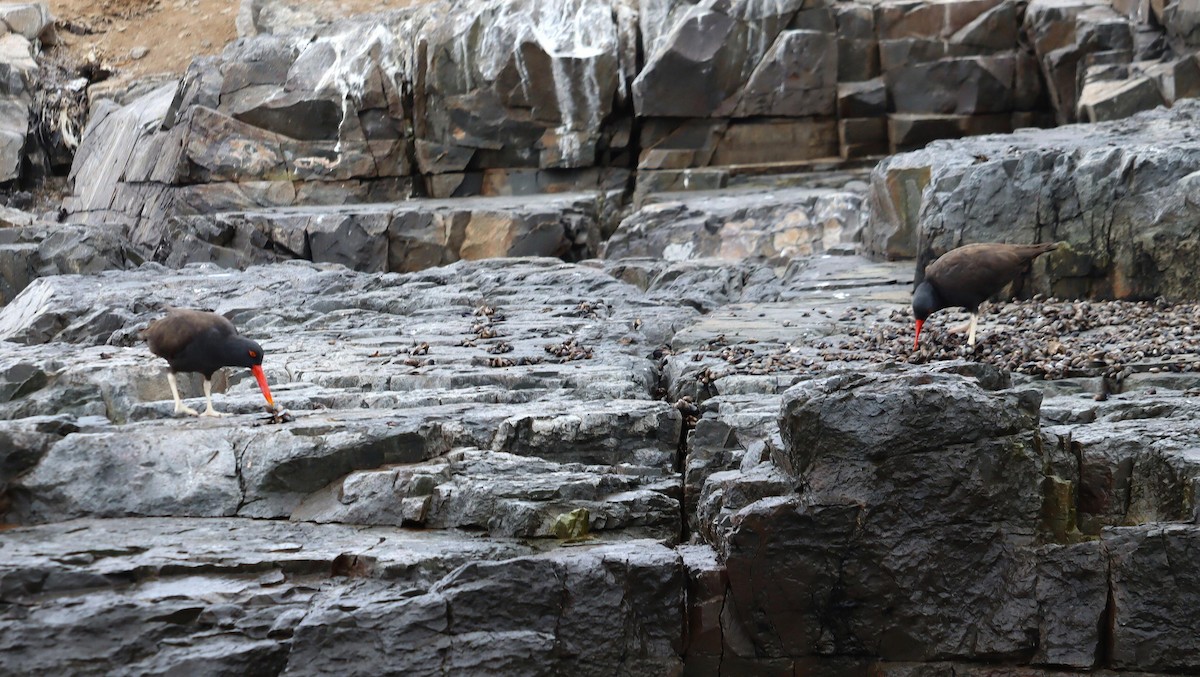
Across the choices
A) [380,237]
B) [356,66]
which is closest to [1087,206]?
[380,237]

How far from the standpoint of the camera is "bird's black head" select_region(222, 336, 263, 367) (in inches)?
285

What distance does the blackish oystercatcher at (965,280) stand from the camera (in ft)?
29.0

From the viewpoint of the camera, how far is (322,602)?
17.9ft

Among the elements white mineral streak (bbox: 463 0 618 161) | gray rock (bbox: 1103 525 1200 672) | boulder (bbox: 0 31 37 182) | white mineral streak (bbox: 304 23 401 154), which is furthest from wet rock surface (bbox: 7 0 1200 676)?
boulder (bbox: 0 31 37 182)

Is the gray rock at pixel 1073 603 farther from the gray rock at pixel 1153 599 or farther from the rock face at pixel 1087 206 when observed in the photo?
the rock face at pixel 1087 206

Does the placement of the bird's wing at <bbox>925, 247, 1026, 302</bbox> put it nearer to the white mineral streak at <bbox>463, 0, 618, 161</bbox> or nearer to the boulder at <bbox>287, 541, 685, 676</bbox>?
the boulder at <bbox>287, 541, 685, 676</bbox>

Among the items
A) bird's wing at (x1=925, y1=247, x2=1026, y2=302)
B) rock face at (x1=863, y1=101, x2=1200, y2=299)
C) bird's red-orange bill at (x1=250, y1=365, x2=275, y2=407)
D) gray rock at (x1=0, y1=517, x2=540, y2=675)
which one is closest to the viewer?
gray rock at (x1=0, y1=517, x2=540, y2=675)

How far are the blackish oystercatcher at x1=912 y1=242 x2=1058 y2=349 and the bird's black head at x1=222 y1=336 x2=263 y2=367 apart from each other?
4472mm

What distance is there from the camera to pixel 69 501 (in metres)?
6.22

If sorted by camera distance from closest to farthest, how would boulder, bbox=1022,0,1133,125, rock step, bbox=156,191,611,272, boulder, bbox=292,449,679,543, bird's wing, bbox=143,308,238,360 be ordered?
1. boulder, bbox=292,449,679,543
2. bird's wing, bbox=143,308,238,360
3. boulder, bbox=1022,0,1133,125
4. rock step, bbox=156,191,611,272

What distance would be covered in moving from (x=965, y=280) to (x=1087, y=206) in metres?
2.70

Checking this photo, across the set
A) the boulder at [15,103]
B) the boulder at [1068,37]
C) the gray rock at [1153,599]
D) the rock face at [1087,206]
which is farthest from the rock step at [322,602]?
the boulder at [15,103]

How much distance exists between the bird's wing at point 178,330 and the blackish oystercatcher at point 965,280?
4.73 m

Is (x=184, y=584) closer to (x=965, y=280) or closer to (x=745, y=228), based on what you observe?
(x=965, y=280)
